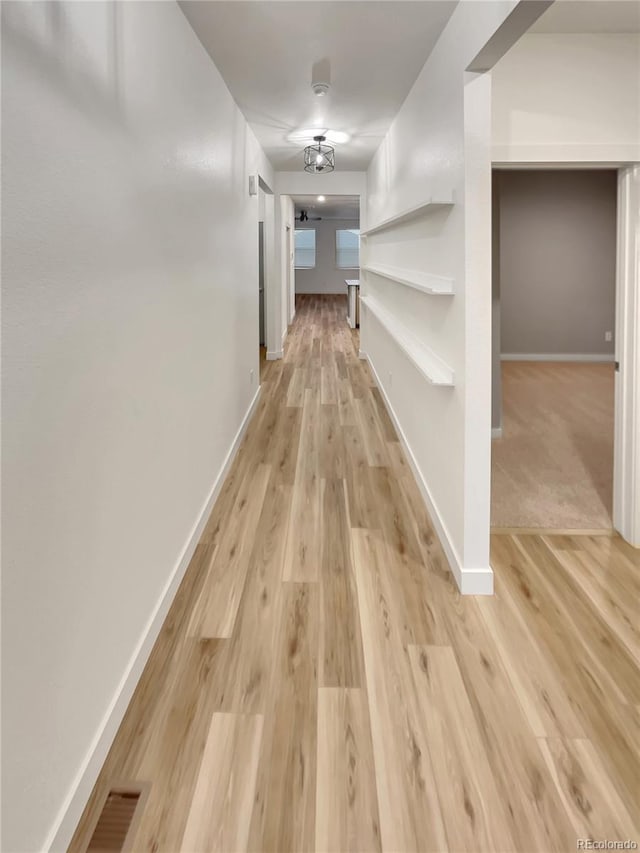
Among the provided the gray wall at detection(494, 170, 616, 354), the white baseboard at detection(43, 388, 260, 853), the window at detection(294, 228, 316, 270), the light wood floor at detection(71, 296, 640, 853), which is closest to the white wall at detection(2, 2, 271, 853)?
the white baseboard at detection(43, 388, 260, 853)

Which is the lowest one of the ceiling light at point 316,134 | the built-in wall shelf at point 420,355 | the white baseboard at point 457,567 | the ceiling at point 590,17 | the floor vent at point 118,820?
the floor vent at point 118,820

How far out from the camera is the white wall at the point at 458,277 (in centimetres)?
244

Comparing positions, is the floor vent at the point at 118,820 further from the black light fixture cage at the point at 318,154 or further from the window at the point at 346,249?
the window at the point at 346,249

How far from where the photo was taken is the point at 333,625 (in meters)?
2.39

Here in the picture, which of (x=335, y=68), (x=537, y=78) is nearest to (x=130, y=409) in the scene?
(x=537, y=78)

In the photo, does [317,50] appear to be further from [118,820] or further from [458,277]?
[118,820]

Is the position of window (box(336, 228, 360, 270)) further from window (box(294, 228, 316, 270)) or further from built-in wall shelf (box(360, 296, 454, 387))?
built-in wall shelf (box(360, 296, 454, 387))

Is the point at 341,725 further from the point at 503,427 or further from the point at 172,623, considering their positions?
the point at 503,427

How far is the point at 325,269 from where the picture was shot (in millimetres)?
19781

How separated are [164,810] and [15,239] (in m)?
1.39

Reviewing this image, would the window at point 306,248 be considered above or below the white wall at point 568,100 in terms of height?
above

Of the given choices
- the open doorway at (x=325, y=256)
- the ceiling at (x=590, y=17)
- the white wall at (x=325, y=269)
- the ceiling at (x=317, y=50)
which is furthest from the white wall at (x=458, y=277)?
the white wall at (x=325, y=269)

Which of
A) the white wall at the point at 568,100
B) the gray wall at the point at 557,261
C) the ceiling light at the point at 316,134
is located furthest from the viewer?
the gray wall at the point at 557,261

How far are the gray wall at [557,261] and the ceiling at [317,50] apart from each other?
4151 millimetres
